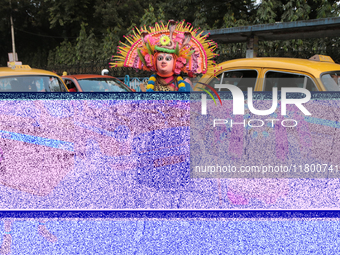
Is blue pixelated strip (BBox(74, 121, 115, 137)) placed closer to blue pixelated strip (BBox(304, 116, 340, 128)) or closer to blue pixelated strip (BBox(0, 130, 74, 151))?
blue pixelated strip (BBox(0, 130, 74, 151))

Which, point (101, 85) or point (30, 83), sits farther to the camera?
point (101, 85)

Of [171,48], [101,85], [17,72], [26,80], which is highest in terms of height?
[171,48]

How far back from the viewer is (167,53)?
2.84m

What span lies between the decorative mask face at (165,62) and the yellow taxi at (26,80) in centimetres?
259

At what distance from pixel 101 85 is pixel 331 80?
4.98 meters

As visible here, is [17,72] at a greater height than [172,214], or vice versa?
[17,72]

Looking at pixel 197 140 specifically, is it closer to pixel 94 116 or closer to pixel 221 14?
pixel 94 116

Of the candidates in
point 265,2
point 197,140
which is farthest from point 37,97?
point 265,2

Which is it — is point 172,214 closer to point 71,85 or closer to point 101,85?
point 101,85

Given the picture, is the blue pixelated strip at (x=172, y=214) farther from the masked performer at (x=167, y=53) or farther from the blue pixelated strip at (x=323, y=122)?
the masked performer at (x=167, y=53)

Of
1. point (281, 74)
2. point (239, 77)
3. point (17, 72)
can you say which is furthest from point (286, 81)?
point (17, 72)

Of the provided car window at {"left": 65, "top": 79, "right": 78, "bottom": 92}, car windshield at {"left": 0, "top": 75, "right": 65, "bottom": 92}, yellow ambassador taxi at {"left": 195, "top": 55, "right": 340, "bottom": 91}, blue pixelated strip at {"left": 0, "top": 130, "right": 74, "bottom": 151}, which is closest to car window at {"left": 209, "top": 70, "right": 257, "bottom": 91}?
yellow ambassador taxi at {"left": 195, "top": 55, "right": 340, "bottom": 91}

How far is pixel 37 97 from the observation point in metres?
1.65

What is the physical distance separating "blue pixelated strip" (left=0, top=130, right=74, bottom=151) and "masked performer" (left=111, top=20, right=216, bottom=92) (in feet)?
4.22
